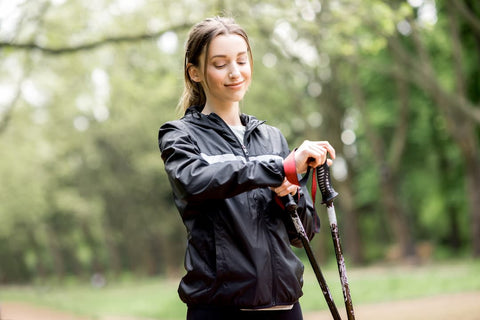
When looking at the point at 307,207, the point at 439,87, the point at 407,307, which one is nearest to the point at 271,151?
the point at 307,207

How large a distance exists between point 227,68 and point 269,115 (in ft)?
72.4

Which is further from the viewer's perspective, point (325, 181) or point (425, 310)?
point (425, 310)

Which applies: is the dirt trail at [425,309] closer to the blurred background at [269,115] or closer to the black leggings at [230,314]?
the blurred background at [269,115]

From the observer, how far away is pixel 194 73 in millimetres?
2645

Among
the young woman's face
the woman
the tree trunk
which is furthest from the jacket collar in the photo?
the tree trunk

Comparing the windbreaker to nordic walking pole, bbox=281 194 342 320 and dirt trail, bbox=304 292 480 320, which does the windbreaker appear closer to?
nordic walking pole, bbox=281 194 342 320

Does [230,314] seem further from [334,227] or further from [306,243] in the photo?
[334,227]

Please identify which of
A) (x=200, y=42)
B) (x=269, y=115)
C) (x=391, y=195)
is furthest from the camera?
(x=269, y=115)

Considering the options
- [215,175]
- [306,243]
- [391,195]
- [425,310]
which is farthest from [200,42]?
[391,195]

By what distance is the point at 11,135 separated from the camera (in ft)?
85.6

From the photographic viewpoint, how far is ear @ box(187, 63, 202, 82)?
8.60ft

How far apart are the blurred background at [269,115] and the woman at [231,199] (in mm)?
7689

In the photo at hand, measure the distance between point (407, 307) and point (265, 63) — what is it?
45.3 ft

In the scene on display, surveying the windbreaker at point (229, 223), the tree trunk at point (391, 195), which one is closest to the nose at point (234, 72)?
the windbreaker at point (229, 223)
